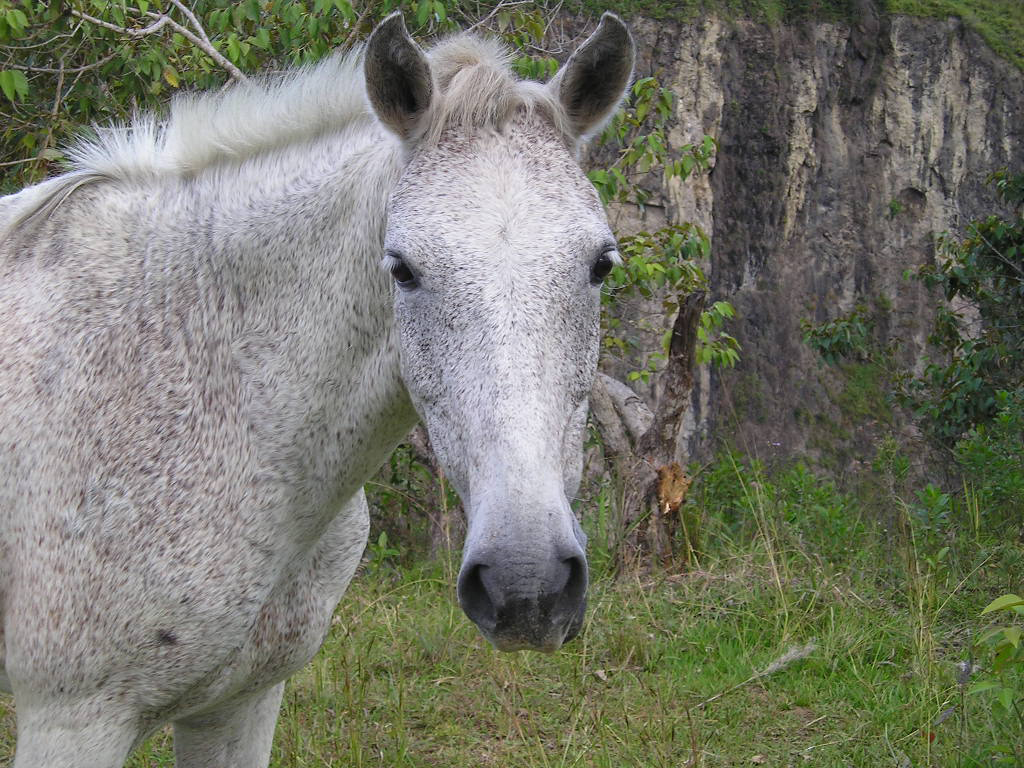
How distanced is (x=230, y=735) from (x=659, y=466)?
3420mm

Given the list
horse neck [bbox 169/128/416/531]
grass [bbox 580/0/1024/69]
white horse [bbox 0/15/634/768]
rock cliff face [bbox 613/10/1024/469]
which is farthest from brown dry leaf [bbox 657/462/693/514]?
grass [bbox 580/0/1024/69]

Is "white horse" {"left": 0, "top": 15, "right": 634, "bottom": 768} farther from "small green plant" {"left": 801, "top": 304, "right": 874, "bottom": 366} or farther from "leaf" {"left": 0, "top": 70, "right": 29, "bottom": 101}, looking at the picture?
"small green plant" {"left": 801, "top": 304, "right": 874, "bottom": 366}

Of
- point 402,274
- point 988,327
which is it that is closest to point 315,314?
point 402,274

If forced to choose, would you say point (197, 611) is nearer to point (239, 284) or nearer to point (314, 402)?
point (314, 402)

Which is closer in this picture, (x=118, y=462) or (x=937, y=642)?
(x=118, y=462)

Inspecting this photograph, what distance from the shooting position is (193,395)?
2287 millimetres

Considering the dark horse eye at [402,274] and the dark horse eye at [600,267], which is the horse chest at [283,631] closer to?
the dark horse eye at [402,274]

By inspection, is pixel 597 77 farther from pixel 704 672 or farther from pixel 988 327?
pixel 988 327

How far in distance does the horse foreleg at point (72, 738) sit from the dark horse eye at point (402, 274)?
118 centimetres

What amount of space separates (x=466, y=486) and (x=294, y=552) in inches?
26.3

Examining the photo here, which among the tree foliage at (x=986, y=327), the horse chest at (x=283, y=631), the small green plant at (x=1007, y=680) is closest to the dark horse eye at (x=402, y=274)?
the horse chest at (x=283, y=631)

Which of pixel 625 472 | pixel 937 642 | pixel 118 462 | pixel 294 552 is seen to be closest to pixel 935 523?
pixel 937 642

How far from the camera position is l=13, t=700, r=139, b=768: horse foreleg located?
2.12 meters

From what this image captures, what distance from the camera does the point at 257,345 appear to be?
231 cm
